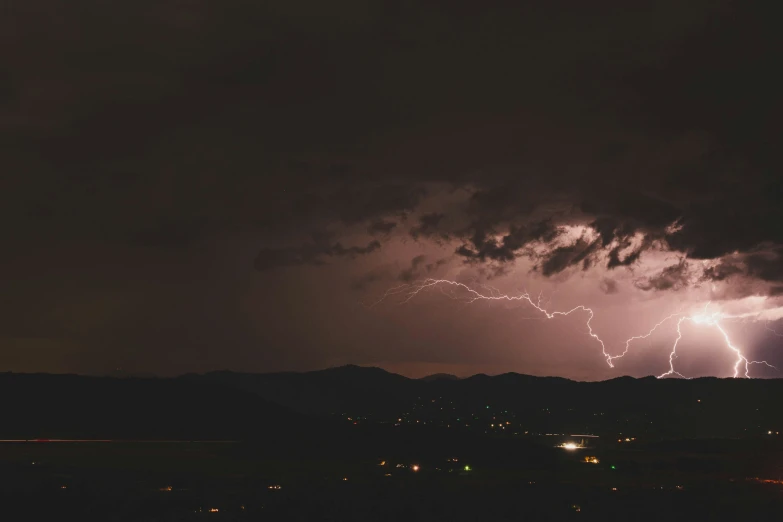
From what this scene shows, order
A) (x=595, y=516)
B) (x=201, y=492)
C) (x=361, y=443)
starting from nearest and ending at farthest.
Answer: (x=595, y=516) < (x=201, y=492) < (x=361, y=443)

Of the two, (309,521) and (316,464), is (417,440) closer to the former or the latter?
(316,464)

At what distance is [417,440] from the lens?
17912 cm

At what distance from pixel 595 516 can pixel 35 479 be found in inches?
2421

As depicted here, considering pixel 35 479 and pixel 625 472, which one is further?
pixel 625 472

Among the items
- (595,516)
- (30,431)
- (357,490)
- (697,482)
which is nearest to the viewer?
(595,516)

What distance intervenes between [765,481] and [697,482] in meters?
12.7

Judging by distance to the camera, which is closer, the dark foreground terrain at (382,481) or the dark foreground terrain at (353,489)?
the dark foreground terrain at (353,489)

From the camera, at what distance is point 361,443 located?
178 metres

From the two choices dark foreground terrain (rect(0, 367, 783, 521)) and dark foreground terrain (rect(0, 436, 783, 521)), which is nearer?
dark foreground terrain (rect(0, 436, 783, 521))

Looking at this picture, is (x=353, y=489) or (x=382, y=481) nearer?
(x=353, y=489)

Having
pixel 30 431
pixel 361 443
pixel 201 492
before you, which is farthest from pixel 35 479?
pixel 30 431

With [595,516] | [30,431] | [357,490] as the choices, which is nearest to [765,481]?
[595,516]

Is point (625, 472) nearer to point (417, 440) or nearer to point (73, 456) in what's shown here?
point (417, 440)

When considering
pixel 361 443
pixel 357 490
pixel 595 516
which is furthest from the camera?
pixel 361 443
